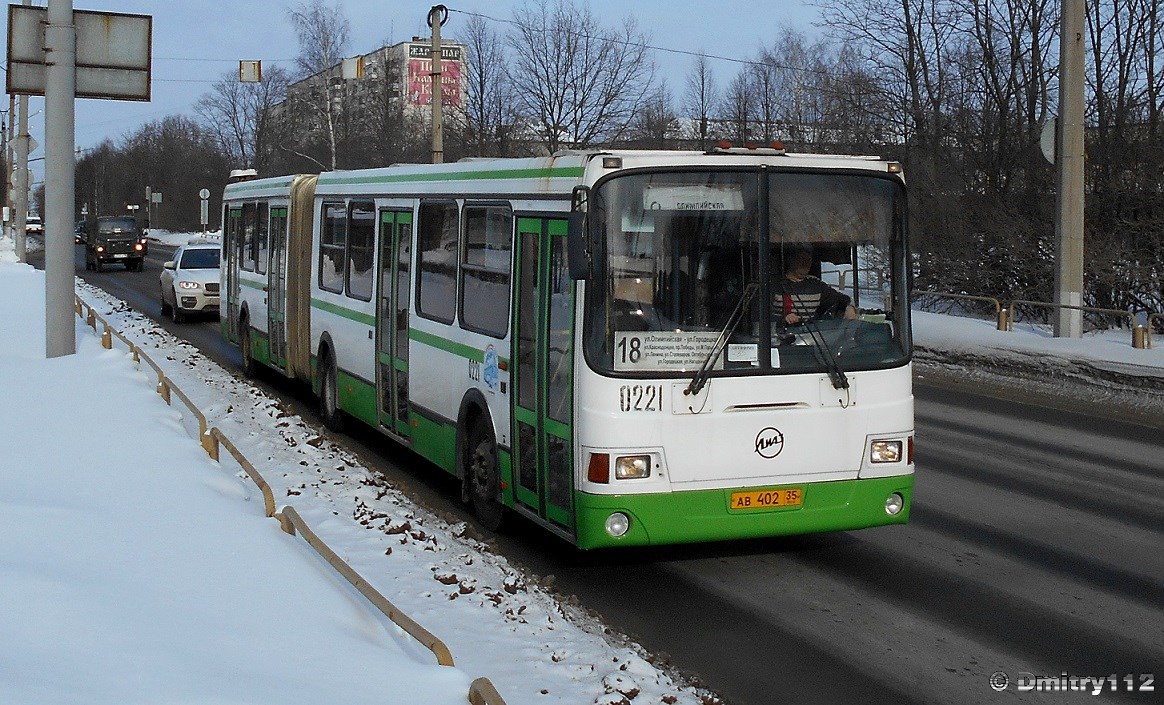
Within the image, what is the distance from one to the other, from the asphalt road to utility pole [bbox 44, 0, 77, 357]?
265 inches

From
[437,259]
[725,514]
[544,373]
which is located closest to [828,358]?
[725,514]

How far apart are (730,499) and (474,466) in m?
2.48

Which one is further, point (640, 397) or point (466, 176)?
point (466, 176)

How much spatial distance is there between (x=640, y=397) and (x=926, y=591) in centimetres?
203

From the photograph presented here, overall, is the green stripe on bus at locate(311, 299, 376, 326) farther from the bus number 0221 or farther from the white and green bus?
the bus number 0221

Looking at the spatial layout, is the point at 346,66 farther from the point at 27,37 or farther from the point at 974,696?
the point at 974,696

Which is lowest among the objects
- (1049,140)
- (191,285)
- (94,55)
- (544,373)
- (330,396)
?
(330,396)

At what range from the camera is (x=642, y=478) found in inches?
319

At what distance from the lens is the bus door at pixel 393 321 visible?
466 inches

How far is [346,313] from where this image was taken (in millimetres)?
13750

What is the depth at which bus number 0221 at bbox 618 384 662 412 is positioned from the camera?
8070 mm

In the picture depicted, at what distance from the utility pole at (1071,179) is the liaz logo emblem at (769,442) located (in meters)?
14.0

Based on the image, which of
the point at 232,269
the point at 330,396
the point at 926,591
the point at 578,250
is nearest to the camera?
the point at 578,250

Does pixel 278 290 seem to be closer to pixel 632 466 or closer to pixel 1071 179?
pixel 632 466
